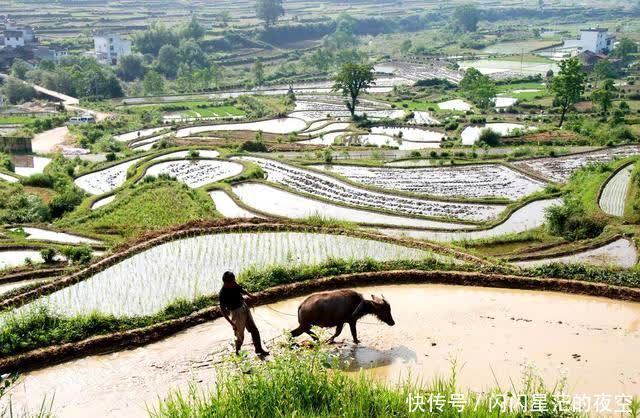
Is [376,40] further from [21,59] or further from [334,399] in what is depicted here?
[334,399]

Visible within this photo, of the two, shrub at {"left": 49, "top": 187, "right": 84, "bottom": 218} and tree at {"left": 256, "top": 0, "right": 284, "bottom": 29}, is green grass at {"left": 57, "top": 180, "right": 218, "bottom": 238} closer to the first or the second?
shrub at {"left": 49, "top": 187, "right": 84, "bottom": 218}

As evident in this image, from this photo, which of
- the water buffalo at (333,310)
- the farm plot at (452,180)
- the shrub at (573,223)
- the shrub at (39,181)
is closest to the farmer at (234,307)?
the water buffalo at (333,310)

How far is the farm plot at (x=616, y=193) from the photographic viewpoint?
24359 mm

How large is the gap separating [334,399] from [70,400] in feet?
13.5

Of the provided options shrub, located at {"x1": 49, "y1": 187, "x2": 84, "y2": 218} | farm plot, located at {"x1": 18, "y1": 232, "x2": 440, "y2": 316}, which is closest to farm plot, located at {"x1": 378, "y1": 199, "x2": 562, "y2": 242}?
farm plot, located at {"x1": 18, "y1": 232, "x2": 440, "y2": 316}

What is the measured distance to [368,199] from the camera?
95.0 feet

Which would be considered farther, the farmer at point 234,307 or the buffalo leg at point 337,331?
the buffalo leg at point 337,331

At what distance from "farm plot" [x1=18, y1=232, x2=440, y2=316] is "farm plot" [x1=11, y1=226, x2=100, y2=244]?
6797 millimetres

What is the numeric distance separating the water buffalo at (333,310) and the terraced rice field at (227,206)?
14702mm

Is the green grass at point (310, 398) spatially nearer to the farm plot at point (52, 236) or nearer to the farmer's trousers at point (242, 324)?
the farmer's trousers at point (242, 324)

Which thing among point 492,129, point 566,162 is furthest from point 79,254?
point 492,129

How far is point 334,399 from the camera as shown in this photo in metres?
7.55

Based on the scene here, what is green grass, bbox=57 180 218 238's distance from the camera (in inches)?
902

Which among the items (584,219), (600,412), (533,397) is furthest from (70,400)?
(584,219)
